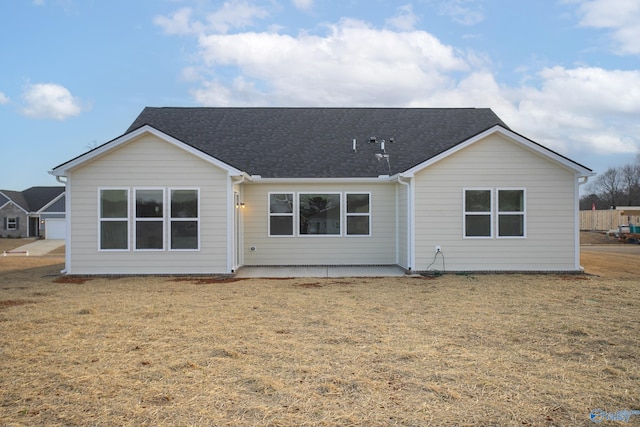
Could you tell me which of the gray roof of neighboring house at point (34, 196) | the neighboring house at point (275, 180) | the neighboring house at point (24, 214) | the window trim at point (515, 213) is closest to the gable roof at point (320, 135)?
the neighboring house at point (275, 180)

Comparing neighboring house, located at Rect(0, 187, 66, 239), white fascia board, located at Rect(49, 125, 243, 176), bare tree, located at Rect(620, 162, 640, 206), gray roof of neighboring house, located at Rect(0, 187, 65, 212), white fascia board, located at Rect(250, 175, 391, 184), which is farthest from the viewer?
bare tree, located at Rect(620, 162, 640, 206)

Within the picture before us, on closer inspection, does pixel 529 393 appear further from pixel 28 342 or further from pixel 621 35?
pixel 621 35

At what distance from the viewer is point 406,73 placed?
2409 centimetres

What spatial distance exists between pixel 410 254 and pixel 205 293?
19.3ft

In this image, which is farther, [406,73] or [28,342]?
[406,73]

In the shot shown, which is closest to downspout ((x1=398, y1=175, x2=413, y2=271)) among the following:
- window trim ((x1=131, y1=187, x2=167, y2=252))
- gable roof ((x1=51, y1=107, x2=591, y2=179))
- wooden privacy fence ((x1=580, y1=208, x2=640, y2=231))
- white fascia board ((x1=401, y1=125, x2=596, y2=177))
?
white fascia board ((x1=401, y1=125, x2=596, y2=177))

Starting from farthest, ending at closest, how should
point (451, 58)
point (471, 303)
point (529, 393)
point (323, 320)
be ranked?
point (451, 58) < point (471, 303) < point (323, 320) < point (529, 393)

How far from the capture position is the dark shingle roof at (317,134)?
16500 mm

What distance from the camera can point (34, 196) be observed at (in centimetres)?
5059

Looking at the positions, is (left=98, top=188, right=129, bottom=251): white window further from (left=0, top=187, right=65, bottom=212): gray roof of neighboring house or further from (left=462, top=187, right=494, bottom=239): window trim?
(left=0, top=187, right=65, bottom=212): gray roof of neighboring house

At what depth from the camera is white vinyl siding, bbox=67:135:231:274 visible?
530 inches

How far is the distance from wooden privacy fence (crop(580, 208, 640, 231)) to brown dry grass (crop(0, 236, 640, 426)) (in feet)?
103

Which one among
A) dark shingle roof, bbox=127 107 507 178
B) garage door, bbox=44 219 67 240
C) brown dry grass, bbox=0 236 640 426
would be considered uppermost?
dark shingle roof, bbox=127 107 507 178

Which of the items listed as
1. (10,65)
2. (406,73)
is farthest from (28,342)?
(406,73)
